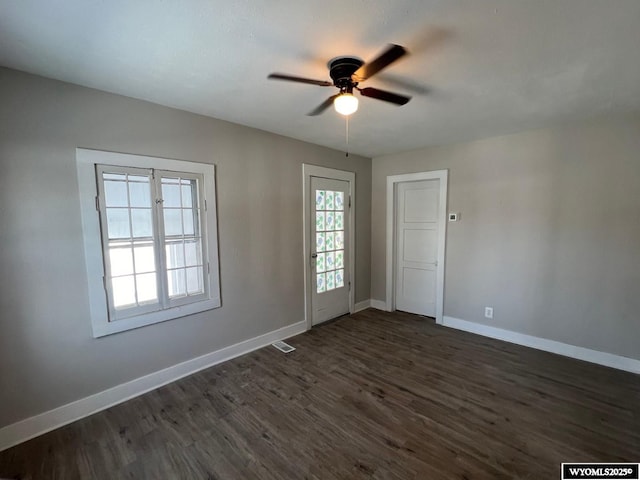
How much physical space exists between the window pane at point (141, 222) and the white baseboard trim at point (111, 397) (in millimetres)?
1306

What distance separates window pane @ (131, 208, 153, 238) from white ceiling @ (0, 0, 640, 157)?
0.97 metres

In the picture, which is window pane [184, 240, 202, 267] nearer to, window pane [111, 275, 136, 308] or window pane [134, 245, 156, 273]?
window pane [134, 245, 156, 273]

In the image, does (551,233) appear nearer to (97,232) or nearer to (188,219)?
(188,219)

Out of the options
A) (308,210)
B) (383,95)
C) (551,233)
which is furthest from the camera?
(308,210)

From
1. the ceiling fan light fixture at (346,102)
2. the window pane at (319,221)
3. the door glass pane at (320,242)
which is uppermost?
the ceiling fan light fixture at (346,102)

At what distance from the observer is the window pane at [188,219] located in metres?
2.75

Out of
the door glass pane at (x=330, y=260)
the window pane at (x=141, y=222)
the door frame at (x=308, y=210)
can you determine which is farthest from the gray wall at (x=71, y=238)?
the door glass pane at (x=330, y=260)

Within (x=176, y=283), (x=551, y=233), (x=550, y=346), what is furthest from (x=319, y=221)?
(x=550, y=346)

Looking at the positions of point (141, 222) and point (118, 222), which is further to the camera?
point (141, 222)

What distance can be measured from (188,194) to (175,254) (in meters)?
0.61

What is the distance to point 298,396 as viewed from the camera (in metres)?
2.49

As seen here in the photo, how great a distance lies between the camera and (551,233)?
319cm

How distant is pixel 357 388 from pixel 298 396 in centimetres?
55

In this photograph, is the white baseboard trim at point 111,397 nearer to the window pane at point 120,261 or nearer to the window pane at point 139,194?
the window pane at point 120,261
